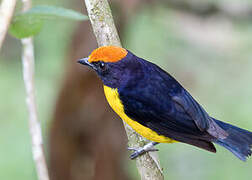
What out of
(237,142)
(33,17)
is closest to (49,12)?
(33,17)

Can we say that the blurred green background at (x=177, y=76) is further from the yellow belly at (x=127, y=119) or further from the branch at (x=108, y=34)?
the branch at (x=108, y=34)

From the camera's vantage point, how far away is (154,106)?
9.18 feet

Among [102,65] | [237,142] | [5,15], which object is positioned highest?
[5,15]

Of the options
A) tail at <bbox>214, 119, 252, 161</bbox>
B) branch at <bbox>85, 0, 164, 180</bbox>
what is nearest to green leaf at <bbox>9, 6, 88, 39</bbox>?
branch at <bbox>85, 0, 164, 180</bbox>

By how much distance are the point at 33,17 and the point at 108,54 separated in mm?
880

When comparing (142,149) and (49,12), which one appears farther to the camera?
(142,149)

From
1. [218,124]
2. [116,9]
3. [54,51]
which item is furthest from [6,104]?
[218,124]

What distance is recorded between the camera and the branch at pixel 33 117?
5.44 ft

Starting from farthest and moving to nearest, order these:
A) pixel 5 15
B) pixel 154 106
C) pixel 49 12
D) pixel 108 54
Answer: pixel 154 106 → pixel 108 54 → pixel 49 12 → pixel 5 15

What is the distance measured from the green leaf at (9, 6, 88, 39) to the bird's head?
2.53 feet

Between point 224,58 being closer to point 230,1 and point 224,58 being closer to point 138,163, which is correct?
point 230,1

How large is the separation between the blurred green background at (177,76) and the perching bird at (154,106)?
3161 mm

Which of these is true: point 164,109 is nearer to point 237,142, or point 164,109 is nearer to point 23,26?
point 237,142

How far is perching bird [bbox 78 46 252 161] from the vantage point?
2.73 metres
